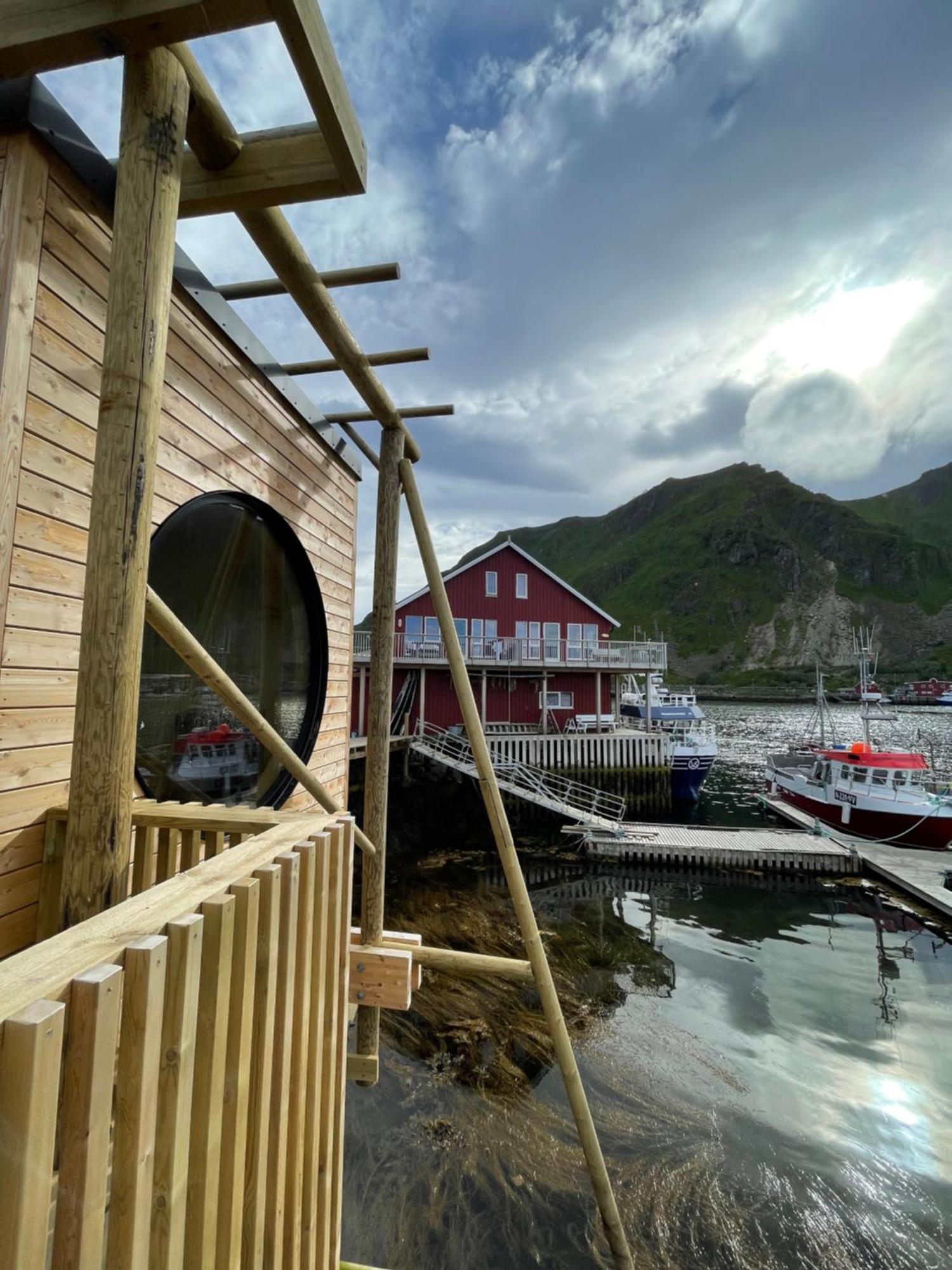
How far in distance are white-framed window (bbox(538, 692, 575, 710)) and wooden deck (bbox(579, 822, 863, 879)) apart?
9200 millimetres

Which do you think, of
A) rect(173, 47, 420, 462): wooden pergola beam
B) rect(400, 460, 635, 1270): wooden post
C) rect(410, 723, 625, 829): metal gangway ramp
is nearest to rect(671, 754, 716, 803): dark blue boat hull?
rect(410, 723, 625, 829): metal gangway ramp

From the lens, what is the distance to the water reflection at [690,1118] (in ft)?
15.5

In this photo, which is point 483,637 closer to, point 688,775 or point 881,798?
point 688,775

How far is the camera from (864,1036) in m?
7.85

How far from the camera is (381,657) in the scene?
4078 millimetres

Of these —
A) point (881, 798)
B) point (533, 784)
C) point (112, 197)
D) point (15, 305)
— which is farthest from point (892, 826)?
point (15, 305)

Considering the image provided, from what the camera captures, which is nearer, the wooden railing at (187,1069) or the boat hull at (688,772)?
the wooden railing at (187,1069)

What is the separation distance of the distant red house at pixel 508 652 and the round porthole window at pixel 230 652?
54.4 ft

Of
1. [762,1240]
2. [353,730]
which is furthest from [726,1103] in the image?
[353,730]

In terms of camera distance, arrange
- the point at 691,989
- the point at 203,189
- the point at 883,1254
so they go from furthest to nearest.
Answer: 1. the point at 691,989
2. the point at 883,1254
3. the point at 203,189

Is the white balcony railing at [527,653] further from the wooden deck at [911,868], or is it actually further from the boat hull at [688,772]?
the wooden deck at [911,868]

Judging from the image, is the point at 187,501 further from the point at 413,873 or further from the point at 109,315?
the point at 413,873

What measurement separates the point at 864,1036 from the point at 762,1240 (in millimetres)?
4169

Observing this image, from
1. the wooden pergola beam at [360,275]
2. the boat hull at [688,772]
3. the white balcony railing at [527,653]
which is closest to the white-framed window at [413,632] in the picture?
the white balcony railing at [527,653]
